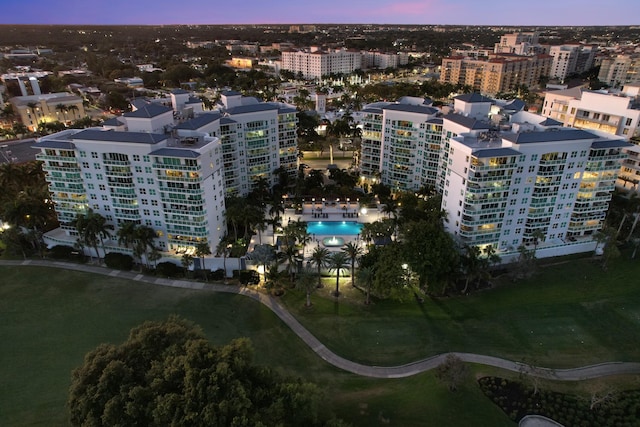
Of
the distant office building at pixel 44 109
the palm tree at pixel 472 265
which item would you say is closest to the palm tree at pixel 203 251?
the palm tree at pixel 472 265

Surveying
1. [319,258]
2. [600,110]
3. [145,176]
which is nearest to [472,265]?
[319,258]

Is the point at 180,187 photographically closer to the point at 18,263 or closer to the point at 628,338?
the point at 18,263

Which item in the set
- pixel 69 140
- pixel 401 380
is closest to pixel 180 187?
pixel 69 140

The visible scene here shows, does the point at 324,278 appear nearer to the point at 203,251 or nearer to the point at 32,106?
the point at 203,251

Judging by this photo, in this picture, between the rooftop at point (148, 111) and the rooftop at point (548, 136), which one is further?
the rooftop at point (148, 111)

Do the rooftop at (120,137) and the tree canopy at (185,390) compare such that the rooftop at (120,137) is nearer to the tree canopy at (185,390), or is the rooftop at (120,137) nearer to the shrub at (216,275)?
the shrub at (216,275)

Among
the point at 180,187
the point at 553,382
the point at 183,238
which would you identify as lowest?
the point at 553,382
